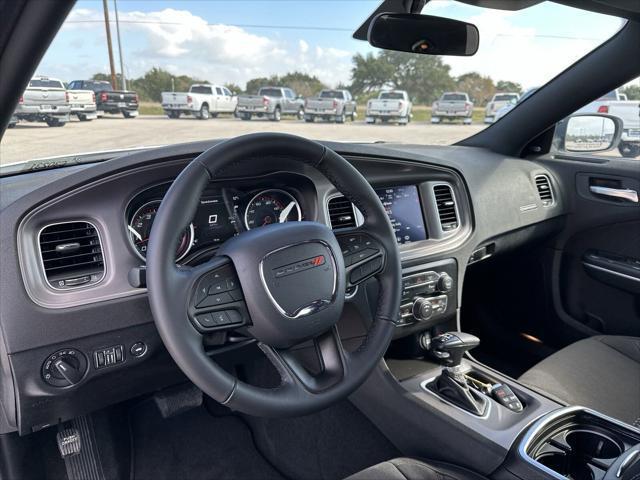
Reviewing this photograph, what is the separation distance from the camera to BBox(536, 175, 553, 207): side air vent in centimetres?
315

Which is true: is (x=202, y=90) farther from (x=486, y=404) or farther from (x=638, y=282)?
(x=638, y=282)

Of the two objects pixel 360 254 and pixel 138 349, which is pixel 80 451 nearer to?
pixel 138 349

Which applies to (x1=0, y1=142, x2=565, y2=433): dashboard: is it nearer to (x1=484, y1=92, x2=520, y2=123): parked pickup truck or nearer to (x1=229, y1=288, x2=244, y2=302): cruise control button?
(x1=229, y1=288, x2=244, y2=302): cruise control button

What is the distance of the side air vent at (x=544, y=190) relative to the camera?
315cm

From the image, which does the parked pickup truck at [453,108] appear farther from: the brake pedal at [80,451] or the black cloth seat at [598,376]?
the brake pedal at [80,451]

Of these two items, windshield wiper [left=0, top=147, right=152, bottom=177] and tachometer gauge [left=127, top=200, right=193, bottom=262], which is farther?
windshield wiper [left=0, top=147, right=152, bottom=177]

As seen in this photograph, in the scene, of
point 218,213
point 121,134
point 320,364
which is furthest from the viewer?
point 121,134

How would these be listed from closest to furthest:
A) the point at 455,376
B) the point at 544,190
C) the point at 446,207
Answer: the point at 455,376 < the point at 446,207 < the point at 544,190

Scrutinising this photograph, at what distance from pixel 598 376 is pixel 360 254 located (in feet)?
4.28

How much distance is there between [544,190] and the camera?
3.19 m

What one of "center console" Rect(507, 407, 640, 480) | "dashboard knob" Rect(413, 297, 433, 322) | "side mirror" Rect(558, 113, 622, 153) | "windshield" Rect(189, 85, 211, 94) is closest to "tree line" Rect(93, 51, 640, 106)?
"windshield" Rect(189, 85, 211, 94)

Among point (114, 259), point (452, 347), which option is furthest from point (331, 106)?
point (114, 259)

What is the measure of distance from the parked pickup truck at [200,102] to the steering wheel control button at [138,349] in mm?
1521

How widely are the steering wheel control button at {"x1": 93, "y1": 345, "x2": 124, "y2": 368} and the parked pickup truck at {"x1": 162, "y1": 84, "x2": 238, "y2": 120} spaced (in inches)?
61.0
